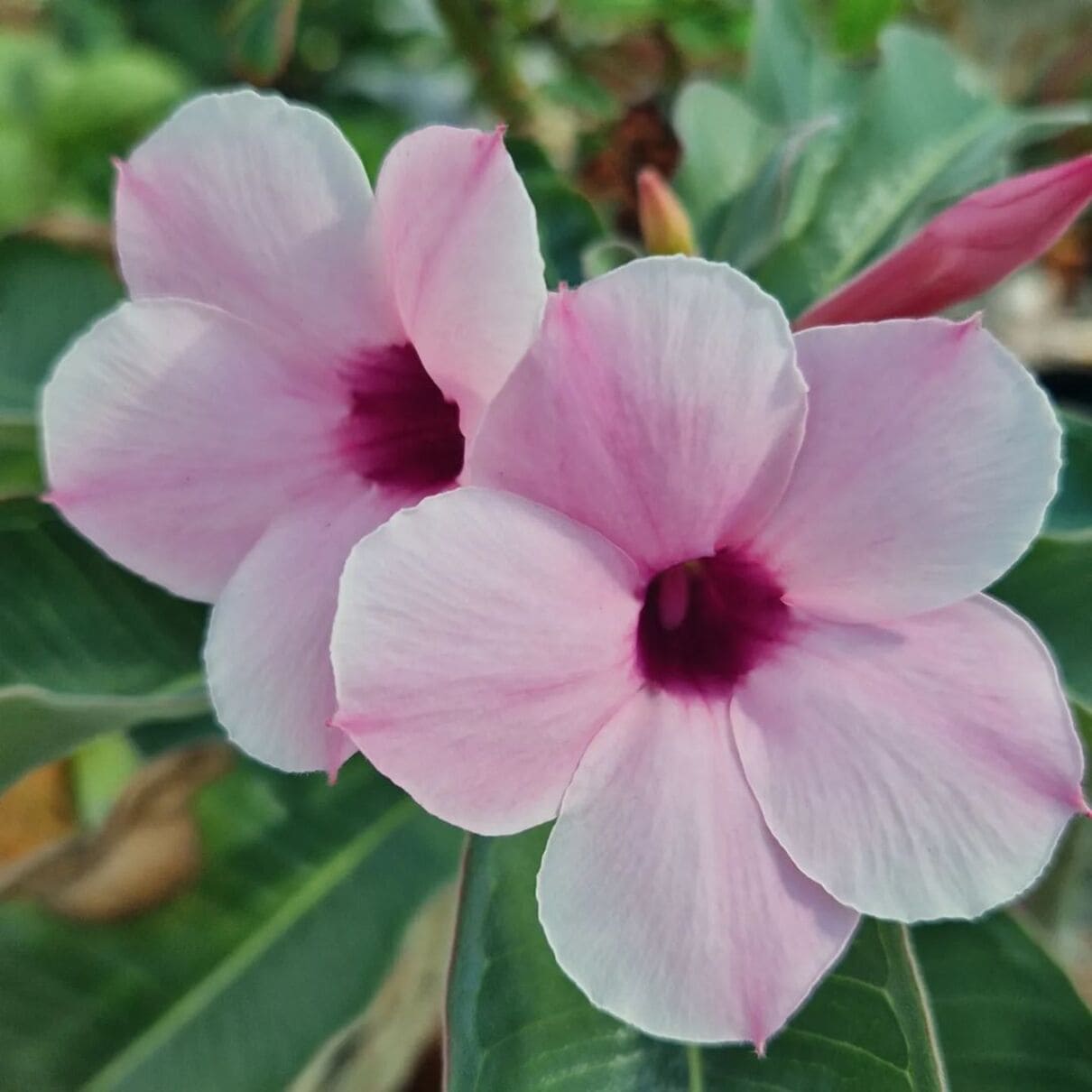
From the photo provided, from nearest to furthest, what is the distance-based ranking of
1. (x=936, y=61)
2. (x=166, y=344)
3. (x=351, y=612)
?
(x=351, y=612) → (x=166, y=344) → (x=936, y=61)

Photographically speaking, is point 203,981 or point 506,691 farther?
point 203,981

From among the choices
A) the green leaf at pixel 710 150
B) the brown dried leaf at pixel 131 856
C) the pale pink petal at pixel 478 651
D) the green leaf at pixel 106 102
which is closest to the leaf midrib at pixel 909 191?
the green leaf at pixel 710 150

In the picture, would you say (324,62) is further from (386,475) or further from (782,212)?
(386,475)

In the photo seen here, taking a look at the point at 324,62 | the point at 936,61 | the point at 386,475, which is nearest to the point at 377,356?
the point at 386,475

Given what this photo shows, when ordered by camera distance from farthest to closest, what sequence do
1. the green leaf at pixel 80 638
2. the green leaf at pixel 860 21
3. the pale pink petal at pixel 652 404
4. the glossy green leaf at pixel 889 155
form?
the green leaf at pixel 860 21, the glossy green leaf at pixel 889 155, the green leaf at pixel 80 638, the pale pink petal at pixel 652 404

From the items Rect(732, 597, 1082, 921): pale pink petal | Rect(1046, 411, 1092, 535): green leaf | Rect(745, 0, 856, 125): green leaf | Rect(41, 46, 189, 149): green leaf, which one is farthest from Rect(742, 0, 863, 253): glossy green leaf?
Rect(41, 46, 189, 149): green leaf

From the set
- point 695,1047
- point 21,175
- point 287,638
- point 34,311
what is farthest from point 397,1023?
point 21,175

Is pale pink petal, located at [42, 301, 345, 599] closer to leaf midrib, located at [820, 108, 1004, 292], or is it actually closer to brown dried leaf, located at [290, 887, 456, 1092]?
brown dried leaf, located at [290, 887, 456, 1092]

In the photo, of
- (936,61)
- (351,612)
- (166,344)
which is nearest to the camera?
(351,612)

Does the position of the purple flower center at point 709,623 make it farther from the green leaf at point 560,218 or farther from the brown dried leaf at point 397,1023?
the green leaf at point 560,218
